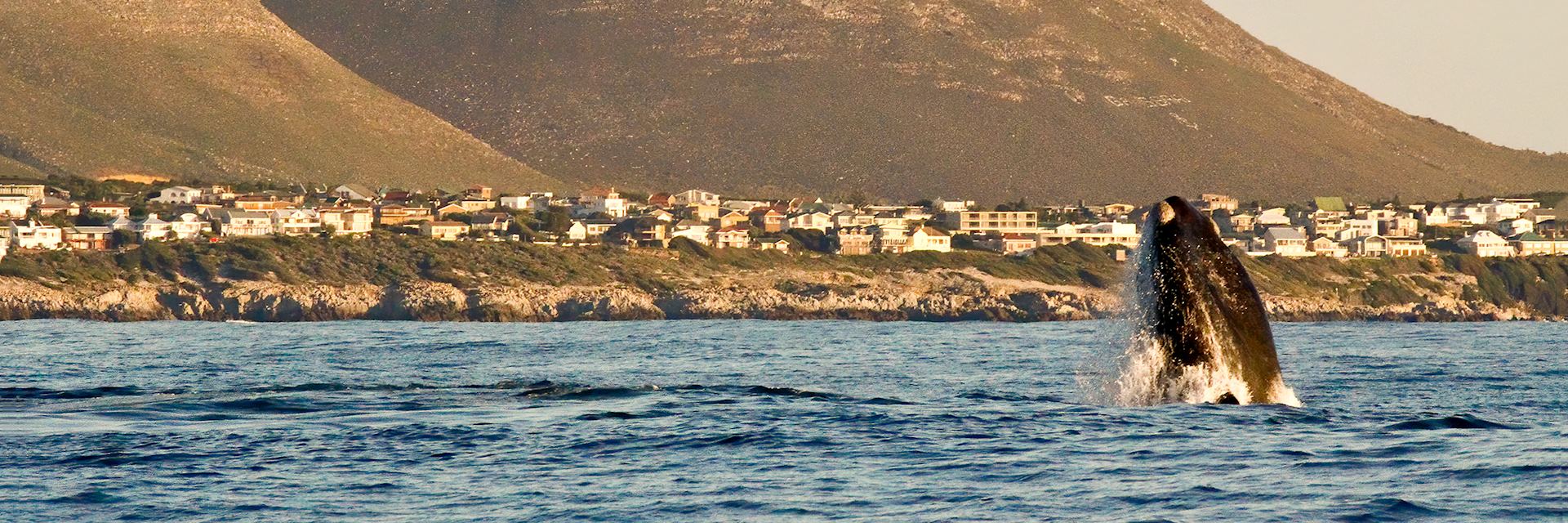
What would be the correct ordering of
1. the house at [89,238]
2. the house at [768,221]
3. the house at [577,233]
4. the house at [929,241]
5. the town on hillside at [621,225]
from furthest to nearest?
1. the house at [768,221]
2. the house at [929,241]
3. the house at [577,233]
4. the town on hillside at [621,225]
5. the house at [89,238]

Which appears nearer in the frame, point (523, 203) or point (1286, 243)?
point (1286, 243)

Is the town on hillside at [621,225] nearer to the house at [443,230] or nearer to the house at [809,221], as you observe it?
the house at [809,221]

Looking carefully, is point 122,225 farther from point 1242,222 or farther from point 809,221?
point 1242,222

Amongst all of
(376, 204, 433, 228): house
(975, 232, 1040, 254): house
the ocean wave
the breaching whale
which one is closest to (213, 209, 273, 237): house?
(376, 204, 433, 228): house

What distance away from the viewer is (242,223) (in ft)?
474

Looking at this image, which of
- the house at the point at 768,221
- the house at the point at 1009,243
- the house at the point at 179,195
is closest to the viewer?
the house at the point at 1009,243

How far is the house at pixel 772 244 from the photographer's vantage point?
149750mm

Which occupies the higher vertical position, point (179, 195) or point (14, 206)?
point (179, 195)

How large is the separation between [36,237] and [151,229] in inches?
288

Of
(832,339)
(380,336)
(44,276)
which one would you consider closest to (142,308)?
(44,276)

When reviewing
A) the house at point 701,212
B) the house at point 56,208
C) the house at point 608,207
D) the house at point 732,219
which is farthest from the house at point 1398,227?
the house at point 56,208

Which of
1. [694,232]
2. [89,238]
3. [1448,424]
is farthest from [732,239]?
[1448,424]

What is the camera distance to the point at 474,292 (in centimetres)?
12244

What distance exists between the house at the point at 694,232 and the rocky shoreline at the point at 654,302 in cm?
1710
